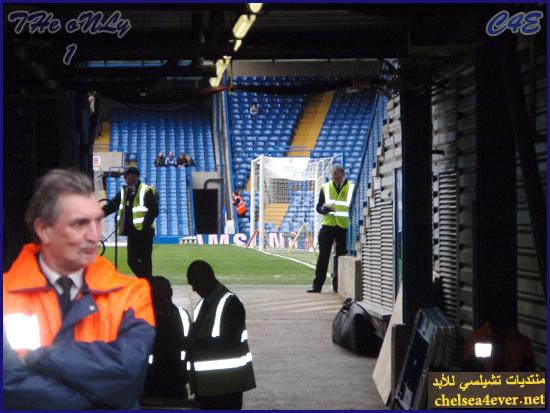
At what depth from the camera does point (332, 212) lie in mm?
17000

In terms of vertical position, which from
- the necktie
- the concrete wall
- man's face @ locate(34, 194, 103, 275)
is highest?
the concrete wall

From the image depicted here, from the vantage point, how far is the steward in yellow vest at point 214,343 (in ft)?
21.0

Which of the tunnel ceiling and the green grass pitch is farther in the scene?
the green grass pitch

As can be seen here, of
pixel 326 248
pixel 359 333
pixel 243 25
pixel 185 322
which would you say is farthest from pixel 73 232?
pixel 326 248

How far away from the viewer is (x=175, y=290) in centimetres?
1814

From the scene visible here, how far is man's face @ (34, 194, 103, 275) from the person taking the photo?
276 centimetres

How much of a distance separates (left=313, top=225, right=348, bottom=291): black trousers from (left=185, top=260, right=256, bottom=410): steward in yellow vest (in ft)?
34.1

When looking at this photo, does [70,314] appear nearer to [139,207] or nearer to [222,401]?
[222,401]

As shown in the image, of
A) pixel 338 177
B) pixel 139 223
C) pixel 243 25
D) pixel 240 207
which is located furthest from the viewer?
pixel 240 207

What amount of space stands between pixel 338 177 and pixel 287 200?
89.9 feet

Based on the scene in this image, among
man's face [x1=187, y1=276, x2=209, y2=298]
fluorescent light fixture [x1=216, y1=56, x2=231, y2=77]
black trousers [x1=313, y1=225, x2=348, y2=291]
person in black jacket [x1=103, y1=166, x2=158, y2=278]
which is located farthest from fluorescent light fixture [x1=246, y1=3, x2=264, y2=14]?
black trousers [x1=313, y1=225, x2=348, y2=291]

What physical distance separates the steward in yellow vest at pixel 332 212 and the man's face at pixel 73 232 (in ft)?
45.4

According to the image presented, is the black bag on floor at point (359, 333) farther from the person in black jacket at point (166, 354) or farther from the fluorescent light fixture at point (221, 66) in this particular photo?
the person in black jacket at point (166, 354)

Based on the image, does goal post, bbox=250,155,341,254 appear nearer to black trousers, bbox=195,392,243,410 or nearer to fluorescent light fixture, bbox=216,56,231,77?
fluorescent light fixture, bbox=216,56,231,77
